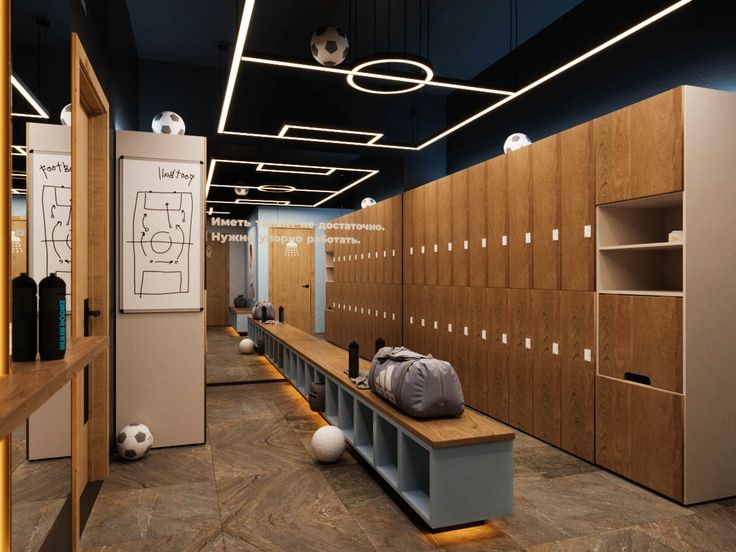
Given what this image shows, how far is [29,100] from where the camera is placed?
5.29 ft

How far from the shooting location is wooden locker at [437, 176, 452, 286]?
19.5ft

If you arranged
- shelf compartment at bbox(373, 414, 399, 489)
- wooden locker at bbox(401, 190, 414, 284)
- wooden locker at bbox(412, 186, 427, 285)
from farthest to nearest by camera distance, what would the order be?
wooden locker at bbox(401, 190, 414, 284), wooden locker at bbox(412, 186, 427, 285), shelf compartment at bbox(373, 414, 399, 489)

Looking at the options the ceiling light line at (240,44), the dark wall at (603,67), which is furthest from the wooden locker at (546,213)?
the ceiling light line at (240,44)

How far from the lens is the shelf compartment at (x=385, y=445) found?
3.31 m

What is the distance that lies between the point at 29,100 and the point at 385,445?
260 centimetres

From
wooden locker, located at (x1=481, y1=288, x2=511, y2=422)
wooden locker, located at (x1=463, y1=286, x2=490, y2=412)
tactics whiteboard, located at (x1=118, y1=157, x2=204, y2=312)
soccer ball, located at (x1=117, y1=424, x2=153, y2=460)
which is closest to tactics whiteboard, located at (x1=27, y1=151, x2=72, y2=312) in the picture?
tactics whiteboard, located at (x1=118, y1=157, x2=204, y2=312)

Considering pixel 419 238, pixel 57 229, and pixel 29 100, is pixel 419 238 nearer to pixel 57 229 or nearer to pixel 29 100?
pixel 57 229

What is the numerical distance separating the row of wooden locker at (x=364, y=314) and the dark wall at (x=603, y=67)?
2195 millimetres

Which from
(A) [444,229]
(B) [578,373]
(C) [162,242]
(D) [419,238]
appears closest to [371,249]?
(D) [419,238]

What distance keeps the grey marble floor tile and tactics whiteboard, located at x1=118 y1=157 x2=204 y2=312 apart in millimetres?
1375

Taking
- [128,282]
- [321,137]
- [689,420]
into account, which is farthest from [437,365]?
[321,137]

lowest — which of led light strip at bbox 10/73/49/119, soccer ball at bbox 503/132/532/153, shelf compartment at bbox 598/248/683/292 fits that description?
shelf compartment at bbox 598/248/683/292

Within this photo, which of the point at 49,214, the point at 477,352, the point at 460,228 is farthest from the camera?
the point at 460,228

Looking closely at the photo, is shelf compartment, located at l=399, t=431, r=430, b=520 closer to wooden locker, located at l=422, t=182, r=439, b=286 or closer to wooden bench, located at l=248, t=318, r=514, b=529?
wooden bench, located at l=248, t=318, r=514, b=529
